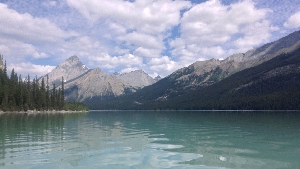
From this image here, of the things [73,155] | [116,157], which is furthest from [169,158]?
[73,155]

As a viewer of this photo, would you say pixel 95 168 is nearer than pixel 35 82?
Yes

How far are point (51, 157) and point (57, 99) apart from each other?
180977 mm

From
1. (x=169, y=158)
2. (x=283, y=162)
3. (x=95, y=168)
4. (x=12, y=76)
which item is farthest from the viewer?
(x=12, y=76)

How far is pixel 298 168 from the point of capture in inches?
620

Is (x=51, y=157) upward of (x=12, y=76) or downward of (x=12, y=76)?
downward

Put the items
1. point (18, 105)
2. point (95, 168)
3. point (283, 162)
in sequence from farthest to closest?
point (18, 105) < point (283, 162) < point (95, 168)

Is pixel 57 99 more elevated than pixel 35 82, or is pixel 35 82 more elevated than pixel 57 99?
pixel 35 82

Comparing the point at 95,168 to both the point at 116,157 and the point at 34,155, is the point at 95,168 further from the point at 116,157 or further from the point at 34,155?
the point at 34,155

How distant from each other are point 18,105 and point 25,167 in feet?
475

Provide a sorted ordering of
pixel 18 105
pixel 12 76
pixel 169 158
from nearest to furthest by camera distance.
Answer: pixel 169 158 < pixel 18 105 < pixel 12 76

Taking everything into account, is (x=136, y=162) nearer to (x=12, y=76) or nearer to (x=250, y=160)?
(x=250, y=160)

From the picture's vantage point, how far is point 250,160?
1817cm

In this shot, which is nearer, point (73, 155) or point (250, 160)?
point (250, 160)

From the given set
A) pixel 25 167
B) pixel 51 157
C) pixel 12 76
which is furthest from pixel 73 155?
pixel 12 76
